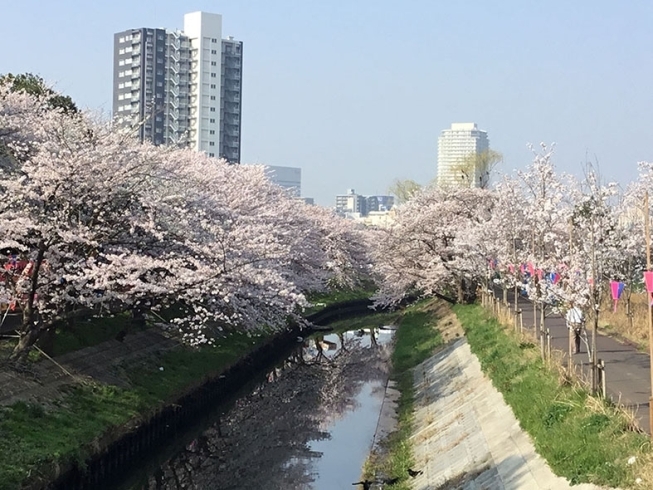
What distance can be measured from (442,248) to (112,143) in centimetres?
2661

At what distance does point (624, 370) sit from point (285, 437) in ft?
32.9

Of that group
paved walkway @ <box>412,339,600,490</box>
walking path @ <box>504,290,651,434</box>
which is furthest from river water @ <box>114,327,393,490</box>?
walking path @ <box>504,290,651,434</box>

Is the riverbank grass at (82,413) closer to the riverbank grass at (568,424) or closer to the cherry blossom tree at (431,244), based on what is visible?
the riverbank grass at (568,424)

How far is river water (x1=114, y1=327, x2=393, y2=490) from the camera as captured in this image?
19688 millimetres

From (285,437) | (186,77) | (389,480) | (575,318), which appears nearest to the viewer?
(389,480)

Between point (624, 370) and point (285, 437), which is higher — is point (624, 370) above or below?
above

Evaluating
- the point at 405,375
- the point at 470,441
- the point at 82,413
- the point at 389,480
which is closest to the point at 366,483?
the point at 389,480

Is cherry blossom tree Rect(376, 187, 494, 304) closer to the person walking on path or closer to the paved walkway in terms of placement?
the paved walkway

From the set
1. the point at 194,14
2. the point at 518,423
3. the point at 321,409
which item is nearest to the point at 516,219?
the point at 321,409

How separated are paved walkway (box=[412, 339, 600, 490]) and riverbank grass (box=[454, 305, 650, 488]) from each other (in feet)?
0.82

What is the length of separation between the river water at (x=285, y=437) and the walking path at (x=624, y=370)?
6.49m

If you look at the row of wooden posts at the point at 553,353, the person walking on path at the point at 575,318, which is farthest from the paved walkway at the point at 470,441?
the person walking on path at the point at 575,318

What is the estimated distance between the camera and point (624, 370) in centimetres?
1928

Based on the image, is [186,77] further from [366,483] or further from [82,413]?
[366,483]
